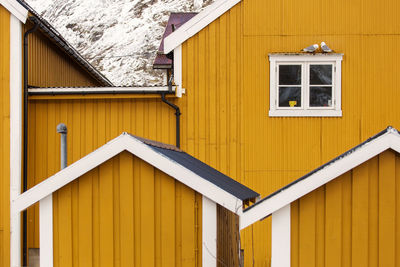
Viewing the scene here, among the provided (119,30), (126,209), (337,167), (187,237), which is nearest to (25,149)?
(126,209)

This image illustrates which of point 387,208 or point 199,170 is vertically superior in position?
point 199,170

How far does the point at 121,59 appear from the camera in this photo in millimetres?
54469

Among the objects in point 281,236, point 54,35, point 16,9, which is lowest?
point 281,236

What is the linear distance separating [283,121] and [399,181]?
16.9 feet

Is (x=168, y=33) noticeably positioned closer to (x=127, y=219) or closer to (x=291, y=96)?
(x=291, y=96)

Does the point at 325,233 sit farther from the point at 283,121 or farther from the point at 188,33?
the point at 188,33

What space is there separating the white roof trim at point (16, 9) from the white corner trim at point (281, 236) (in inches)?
264

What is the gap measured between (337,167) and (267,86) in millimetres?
5398

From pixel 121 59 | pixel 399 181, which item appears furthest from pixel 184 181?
pixel 121 59

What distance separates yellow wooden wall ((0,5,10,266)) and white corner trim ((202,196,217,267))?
530 centimetres

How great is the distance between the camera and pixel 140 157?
19.7 ft

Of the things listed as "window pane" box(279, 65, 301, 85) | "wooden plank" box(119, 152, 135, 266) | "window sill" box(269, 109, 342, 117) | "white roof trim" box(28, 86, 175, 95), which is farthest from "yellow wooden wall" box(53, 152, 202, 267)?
"window pane" box(279, 65, 301, 85)

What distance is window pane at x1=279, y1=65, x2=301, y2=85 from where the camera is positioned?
10.7m

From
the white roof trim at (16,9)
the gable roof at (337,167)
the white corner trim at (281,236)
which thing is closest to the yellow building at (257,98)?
the white roof trim at (16,9)
